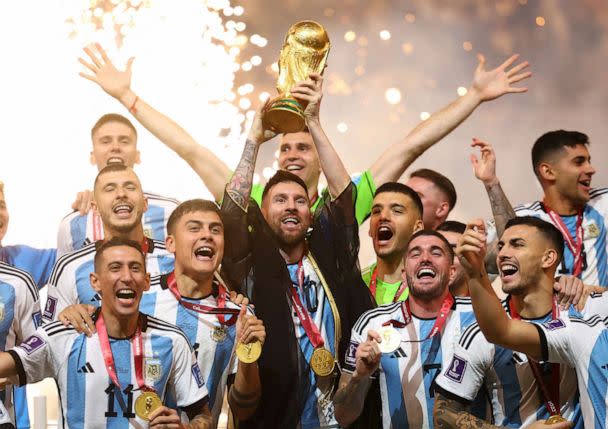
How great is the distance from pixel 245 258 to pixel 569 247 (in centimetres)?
128

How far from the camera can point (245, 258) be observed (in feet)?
14.7

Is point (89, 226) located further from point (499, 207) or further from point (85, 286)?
point (499, 207)

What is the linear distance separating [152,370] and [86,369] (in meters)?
0.21

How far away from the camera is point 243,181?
4.45m

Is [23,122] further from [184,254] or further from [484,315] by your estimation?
[484,315]

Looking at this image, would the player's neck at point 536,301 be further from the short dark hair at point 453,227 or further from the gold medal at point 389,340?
the short dark hair at point 453,227

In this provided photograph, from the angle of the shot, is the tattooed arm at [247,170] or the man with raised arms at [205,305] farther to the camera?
the tattooed arm at [247,170]

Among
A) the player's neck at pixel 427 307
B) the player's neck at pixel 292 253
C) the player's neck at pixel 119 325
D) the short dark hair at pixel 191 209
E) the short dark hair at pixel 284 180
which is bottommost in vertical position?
the player's neck at pixel 119 325

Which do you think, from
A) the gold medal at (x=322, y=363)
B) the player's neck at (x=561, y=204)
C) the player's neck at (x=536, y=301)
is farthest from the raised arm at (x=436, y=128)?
the player's neck at (x=536, y=301)

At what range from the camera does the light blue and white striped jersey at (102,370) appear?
3979 mm

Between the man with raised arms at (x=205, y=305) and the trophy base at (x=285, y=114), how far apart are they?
1.31ft

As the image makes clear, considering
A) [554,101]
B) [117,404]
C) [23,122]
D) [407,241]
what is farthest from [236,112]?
[117,404]

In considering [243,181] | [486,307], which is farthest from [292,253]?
[486,307]

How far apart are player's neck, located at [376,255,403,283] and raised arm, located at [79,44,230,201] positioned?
27.3 inches
